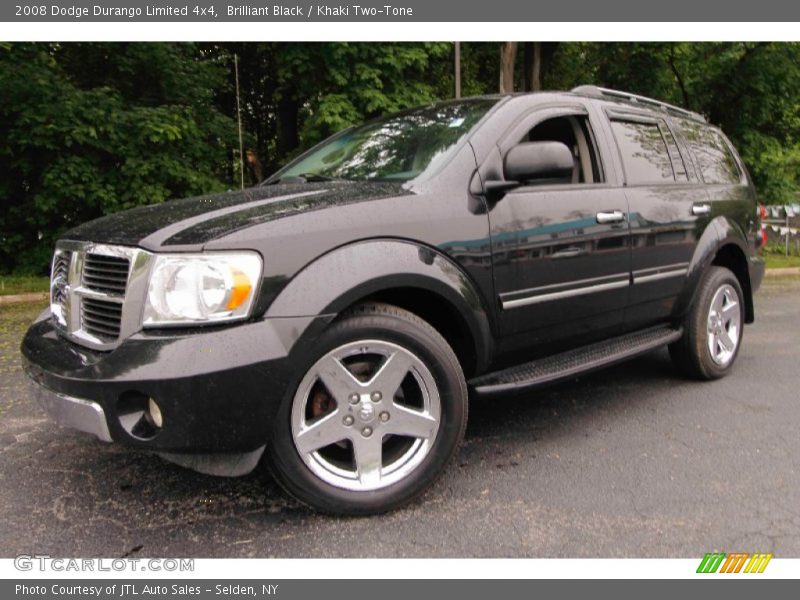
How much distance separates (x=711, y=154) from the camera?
4355 mm

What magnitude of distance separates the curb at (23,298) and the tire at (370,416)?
661 centimetres

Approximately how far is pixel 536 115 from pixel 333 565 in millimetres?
2323

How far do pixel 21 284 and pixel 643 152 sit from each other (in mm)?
7970

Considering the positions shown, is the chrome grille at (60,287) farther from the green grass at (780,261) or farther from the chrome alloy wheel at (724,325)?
the green grass at (780,261)

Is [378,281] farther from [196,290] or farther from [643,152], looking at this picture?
[643,152]

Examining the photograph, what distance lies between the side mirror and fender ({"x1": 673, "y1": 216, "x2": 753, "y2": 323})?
164cm

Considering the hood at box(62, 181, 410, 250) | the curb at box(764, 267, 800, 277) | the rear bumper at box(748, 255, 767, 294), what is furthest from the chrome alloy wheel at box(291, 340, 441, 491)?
the curb at box(764, 267, 800, 277)

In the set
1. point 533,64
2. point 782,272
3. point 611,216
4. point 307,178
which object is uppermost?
point 533,64

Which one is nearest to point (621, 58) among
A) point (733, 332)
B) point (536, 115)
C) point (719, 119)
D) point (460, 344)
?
point (719, 119)

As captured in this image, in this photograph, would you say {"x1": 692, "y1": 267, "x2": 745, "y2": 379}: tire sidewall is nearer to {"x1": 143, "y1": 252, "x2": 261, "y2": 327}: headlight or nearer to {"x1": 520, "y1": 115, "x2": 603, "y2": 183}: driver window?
{"x1": 520, "y1": 115, "x2": 603, "y2": 183}: driver window

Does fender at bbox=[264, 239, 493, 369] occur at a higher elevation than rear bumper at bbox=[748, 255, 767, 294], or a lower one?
higher

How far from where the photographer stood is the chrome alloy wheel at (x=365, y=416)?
2.28m

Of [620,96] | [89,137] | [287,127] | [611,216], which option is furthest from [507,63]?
[611,216]

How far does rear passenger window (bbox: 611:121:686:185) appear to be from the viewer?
3529 mm
